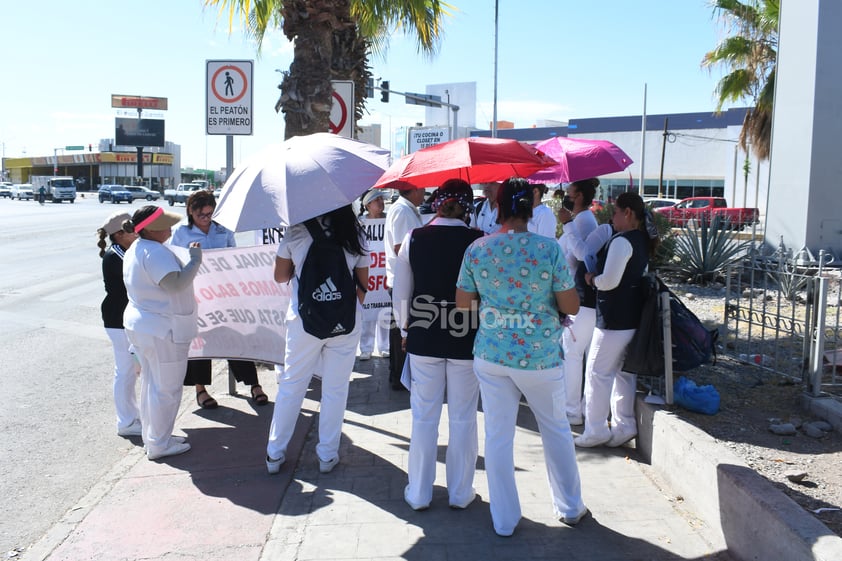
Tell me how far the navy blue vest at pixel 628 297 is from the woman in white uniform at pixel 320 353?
167 cm

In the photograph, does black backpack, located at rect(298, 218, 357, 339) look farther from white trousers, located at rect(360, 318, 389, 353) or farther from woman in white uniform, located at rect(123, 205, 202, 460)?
white trousers, located at rect(360, 318, 389, 353)

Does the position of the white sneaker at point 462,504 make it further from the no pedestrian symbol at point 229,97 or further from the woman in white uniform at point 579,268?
the no pedestrian symbol at point 229,97

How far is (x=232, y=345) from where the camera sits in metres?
6.28

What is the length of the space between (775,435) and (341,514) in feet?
9.81

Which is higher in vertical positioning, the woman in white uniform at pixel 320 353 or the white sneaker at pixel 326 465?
the woman in white uniform at pixel 320 353

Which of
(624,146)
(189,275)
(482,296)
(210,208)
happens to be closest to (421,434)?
(482,296)

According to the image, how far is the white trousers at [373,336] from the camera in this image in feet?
26.2

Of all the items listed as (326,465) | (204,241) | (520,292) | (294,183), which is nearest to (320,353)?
(326,465)

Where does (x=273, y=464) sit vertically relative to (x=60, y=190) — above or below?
below

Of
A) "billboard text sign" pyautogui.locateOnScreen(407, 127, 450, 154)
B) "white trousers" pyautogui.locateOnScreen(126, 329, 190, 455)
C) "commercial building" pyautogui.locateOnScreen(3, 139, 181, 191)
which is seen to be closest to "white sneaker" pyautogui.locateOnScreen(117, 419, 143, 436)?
"white trousers" pyautogui.locateOnScreen(126, 329, 190, 455)

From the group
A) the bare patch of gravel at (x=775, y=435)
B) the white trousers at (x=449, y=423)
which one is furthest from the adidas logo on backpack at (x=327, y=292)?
the bare patch of gravel at (x=775, y=435)

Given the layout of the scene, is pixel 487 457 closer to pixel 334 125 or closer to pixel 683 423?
pixel 683 423

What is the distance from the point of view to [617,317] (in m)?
4.88

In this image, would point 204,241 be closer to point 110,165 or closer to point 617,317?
point 617,317
